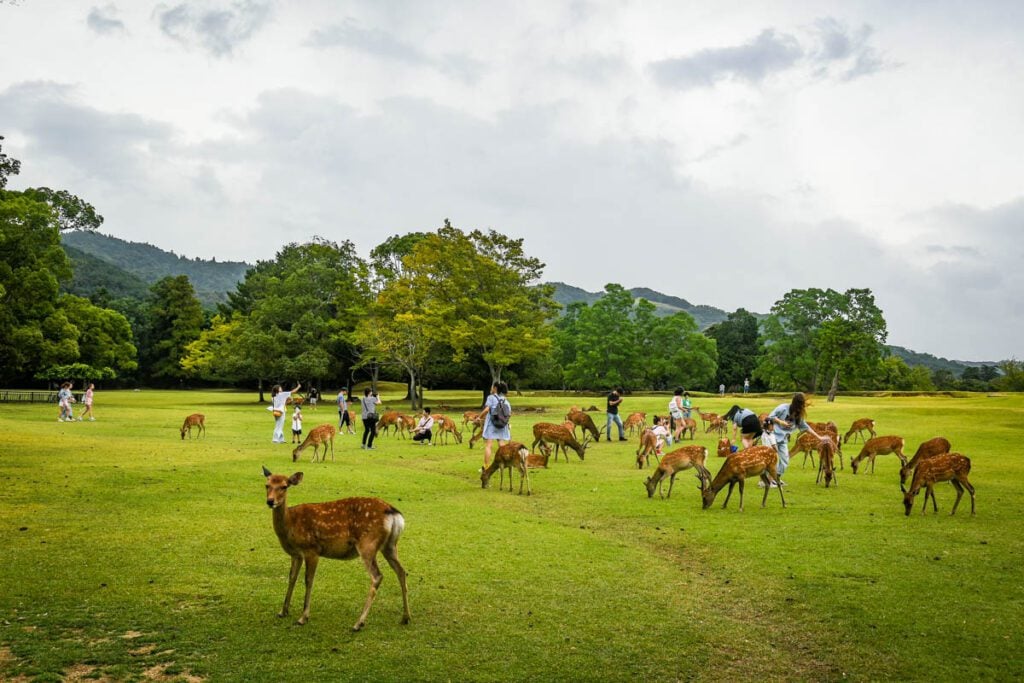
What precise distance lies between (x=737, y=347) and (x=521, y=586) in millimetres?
94139

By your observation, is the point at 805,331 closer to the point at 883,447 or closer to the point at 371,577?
the point at 883,447

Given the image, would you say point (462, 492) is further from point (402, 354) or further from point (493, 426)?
point (402, 354)

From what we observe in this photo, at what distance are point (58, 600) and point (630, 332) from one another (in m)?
66.9

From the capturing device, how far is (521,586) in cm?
840

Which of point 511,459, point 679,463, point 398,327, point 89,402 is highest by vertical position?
point 398,327

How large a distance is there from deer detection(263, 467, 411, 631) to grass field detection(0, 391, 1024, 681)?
0.61 metres

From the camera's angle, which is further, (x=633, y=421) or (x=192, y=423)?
(x=633, y=421)

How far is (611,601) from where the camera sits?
26.1ft

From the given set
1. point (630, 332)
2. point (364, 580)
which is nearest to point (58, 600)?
point (364, 580)

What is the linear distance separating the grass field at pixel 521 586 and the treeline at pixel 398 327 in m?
33.0

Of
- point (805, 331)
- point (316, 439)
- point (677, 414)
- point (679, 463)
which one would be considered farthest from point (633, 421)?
point (805, 331)

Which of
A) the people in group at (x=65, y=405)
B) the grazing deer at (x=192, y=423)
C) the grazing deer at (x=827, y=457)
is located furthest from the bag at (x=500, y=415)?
the people in group at (x=65, y=405)

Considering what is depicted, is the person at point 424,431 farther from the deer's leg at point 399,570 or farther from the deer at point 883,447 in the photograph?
the deer's leg at point 399,570

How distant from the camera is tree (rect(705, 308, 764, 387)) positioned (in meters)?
92.0
